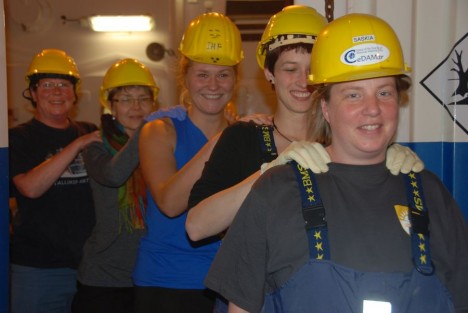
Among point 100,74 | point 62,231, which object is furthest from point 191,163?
point 100,74

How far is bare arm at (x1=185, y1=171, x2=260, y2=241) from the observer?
7.22ft

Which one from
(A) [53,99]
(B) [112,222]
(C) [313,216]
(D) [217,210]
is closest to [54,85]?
(A) [53,99]

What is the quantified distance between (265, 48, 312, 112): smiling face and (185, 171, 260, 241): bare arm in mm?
408

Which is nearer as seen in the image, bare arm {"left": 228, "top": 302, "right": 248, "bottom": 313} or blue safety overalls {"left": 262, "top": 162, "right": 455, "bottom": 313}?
blue safety overalls {"left": 262, "top": 162, "right": 455, "bottom": 313}

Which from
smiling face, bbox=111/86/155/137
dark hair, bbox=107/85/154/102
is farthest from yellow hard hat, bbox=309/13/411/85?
dark hair, bbox=107/85/154/102

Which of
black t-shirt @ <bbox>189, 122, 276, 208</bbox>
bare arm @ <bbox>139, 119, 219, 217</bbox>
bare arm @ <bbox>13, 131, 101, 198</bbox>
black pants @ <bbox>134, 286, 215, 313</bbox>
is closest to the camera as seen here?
black t-shirt @ <bbox>189, 122, 276, 208</bbox>

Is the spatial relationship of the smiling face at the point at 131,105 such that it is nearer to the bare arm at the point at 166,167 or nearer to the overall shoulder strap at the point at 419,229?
the bare arm at the point at 166,167

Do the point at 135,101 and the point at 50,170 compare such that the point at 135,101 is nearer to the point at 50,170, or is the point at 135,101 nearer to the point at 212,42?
the point at 50,170

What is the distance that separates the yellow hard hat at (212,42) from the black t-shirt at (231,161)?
744 mm

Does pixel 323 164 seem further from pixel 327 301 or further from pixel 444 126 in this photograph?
pixel 444 126

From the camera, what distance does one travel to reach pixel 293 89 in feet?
8.29

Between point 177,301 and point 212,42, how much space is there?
1277 mm

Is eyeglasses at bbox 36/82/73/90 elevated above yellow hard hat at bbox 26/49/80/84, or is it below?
below

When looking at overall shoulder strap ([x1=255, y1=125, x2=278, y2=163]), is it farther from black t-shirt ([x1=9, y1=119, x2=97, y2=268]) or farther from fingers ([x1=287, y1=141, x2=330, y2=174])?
black t-shirt ([x1=9, y1=119, x2=97, y2=268])
